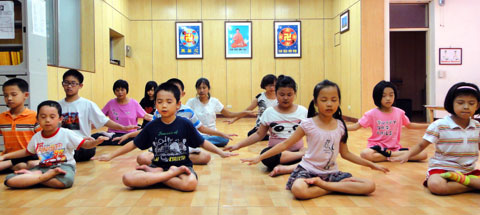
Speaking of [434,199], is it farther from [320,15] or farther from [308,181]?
→ [320,15]

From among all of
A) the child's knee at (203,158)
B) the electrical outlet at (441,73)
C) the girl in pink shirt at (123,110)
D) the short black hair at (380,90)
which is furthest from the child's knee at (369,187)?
the electrical outlet at (441,73)

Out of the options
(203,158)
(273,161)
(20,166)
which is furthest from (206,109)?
(20,166)

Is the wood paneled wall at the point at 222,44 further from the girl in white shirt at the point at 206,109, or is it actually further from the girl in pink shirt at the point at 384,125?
the girl in pink shirt at the point at 384,125

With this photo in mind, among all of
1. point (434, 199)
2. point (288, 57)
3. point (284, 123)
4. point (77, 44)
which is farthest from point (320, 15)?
point (434, 199)

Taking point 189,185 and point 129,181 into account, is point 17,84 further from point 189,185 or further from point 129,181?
point 189,185

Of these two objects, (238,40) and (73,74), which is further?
(238,40)

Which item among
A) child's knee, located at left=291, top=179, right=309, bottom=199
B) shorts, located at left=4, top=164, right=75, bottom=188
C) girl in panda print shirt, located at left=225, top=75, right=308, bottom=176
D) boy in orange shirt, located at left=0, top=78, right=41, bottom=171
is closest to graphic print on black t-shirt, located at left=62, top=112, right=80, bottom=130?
boy in orange shirt, located at left=0, top=78, right=41, bottom=171

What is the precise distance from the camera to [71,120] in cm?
381

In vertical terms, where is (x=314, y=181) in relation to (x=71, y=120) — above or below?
below

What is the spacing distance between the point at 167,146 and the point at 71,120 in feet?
5.49

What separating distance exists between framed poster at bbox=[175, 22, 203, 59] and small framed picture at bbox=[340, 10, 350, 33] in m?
3.61

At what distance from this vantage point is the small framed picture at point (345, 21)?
27.7 feet

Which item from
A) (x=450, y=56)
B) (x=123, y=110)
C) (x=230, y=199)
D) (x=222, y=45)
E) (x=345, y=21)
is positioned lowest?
(x=230, y=199)

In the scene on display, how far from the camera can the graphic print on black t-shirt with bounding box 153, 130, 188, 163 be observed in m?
2.64
